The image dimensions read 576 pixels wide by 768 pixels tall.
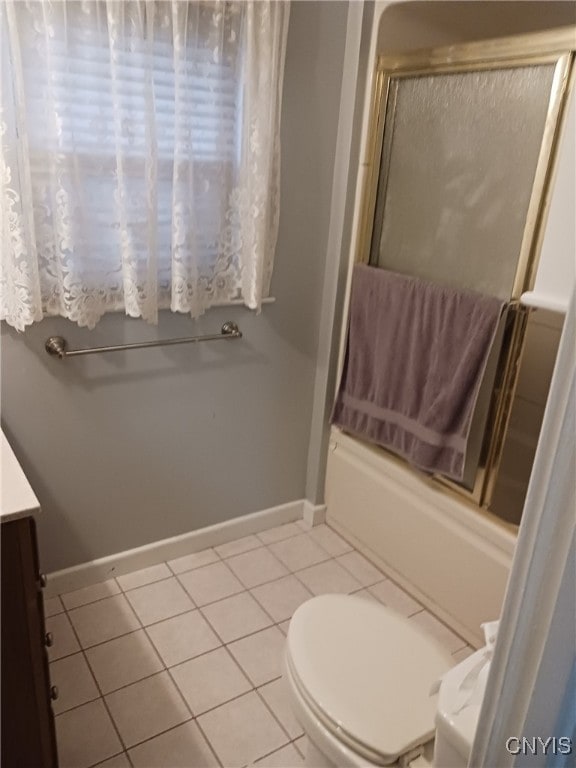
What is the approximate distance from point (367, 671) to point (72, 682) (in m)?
0.94

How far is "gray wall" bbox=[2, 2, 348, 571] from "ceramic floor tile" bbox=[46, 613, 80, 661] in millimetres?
175

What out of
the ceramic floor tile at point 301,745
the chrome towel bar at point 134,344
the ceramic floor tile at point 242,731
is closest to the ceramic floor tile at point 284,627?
the ceramic floor tile at point 242,731

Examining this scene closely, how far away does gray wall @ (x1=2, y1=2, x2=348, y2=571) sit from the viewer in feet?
6.28

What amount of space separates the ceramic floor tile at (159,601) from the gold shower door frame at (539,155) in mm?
982

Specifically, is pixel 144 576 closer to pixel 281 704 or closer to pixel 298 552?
pixel 298 552

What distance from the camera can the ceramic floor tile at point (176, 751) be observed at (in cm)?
158

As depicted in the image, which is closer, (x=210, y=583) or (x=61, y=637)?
(x=61, y=637)

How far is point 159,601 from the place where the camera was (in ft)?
7.01

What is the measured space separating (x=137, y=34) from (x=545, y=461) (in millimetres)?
1580

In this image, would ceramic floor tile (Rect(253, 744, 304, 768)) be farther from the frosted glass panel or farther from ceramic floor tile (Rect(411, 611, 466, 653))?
the frosted glass panel

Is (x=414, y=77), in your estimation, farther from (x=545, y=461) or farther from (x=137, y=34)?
(x=545, y=461)

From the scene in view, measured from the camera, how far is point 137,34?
63.8 inches

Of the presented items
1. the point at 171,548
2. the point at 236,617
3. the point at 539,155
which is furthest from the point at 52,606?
the point at 539,155

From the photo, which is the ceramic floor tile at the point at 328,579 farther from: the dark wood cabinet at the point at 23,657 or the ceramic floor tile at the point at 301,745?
the dark wood cabinet at the point at 23,657
